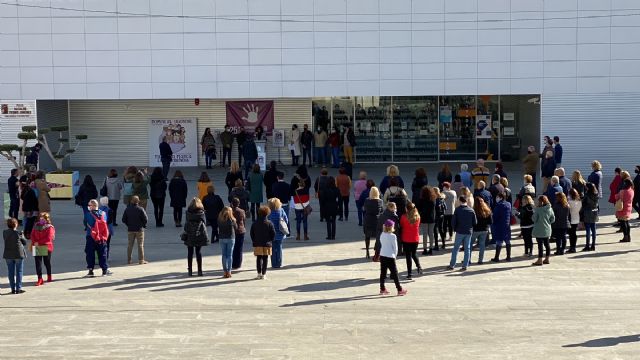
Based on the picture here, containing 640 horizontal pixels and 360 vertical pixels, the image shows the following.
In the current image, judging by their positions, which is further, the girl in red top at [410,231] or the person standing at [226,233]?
the person standing at [226,233]

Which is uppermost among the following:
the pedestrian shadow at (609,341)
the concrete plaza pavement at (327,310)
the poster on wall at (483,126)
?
the poster on wall at (483,126)

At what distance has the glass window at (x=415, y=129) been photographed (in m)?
36.0

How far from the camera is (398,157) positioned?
36531mm

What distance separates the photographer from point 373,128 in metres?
36.2

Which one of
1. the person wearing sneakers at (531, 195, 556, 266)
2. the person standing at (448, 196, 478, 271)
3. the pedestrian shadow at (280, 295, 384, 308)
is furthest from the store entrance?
the pedestrian shadow at (280, 295, 384, 308)

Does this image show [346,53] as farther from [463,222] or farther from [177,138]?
Result: [463,222]

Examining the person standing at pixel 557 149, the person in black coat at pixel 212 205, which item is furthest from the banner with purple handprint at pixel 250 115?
the person in black coat at pixel 212 205

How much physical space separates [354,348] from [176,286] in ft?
16.1

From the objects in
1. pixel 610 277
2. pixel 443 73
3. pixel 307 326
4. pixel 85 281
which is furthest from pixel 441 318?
pixel 443 73

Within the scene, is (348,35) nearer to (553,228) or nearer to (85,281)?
(553,228)

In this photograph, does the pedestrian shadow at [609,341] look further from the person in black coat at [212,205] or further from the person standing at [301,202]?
the person standing at [301,202]

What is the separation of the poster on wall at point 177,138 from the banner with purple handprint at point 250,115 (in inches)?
54.0

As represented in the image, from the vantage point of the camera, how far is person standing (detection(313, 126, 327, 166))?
34562 millimetres

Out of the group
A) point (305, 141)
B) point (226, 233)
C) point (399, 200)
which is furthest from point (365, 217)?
point (305, 141)
